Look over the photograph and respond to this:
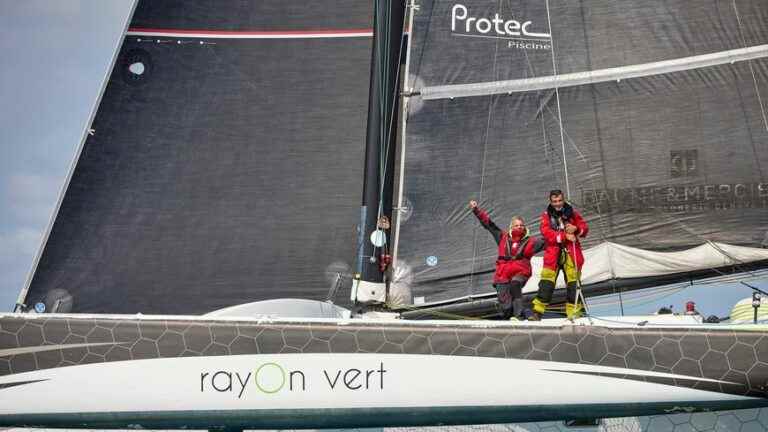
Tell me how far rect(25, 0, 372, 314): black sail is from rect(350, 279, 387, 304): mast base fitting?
490mm

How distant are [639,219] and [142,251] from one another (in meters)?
3.76

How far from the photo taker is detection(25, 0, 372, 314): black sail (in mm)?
6906

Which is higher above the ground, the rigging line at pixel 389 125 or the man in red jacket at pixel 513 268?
the rigging line at pixel 389 125

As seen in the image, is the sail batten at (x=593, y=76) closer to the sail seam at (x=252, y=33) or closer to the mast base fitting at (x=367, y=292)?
the sail seam at (x=252, y=33)

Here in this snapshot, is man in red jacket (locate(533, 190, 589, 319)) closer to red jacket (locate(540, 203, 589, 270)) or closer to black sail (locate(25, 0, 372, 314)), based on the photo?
red jacket (locate(540, 203, 589, 270))

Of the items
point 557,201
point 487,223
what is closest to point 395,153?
point 487,223

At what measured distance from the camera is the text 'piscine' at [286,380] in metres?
4.84

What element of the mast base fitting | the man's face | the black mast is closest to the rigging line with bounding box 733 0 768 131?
the man's face

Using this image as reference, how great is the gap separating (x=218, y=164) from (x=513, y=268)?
8.23 ft

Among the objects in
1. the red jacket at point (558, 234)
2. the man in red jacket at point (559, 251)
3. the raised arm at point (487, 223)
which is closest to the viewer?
the man in red jacket at point (559, 251)

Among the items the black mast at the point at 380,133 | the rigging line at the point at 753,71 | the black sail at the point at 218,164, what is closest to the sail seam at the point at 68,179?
the black sail at the point at 218,164

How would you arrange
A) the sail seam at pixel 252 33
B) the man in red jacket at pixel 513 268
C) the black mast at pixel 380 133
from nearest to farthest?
the man in red jacket at pixel 513 268, the black mast at pixel 380 133, the sail seam at pixel 252 33

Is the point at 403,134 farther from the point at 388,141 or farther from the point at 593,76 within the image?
the point at 593,76

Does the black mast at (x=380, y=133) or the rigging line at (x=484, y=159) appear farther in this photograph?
the rigging line at (x=484, y=159)
